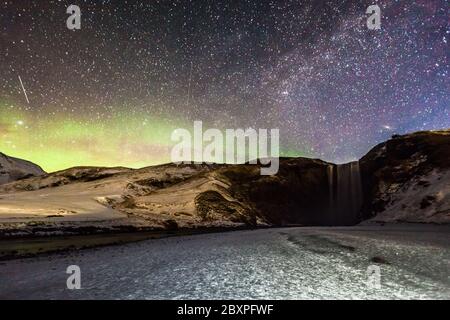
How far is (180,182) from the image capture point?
110 m

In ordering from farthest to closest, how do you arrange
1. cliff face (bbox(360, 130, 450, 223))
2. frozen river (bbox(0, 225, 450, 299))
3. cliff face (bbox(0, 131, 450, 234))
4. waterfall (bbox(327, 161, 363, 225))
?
waterfall (bbox(327, 161, 363, 225)), cliff face (bbox(360, 130, 450, 223)), cliff face (bbox(0, 131, 450, 234)), frozen river (bbox(0, 225, 450, 299))

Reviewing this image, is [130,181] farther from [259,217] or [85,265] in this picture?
[85,265]

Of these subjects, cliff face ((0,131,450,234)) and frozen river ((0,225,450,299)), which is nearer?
frozen river ((0,225,450,299))

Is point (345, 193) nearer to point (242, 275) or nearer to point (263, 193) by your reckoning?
point (263, 193)

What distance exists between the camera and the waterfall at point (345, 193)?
11044cm

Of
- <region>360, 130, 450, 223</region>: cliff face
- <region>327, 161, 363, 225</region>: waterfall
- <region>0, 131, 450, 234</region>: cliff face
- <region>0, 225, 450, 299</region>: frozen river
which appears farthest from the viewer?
<region>327, 161, 363, 225</region>: waterfall

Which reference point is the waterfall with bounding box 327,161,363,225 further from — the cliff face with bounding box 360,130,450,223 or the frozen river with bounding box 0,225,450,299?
the frozen river with bounding box 0,225,450,299

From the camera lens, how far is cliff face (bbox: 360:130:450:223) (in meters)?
82.6

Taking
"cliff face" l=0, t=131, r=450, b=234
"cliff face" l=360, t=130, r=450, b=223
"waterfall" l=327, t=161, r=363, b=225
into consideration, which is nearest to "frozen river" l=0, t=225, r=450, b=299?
"cliff face" l=0, t=131, r=450, b=234

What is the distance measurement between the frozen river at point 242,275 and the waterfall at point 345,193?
84854 millimetres

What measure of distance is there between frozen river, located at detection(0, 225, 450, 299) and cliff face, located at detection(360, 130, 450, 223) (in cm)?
5976

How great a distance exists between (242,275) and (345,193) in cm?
10145

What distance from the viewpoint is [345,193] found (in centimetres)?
11319
